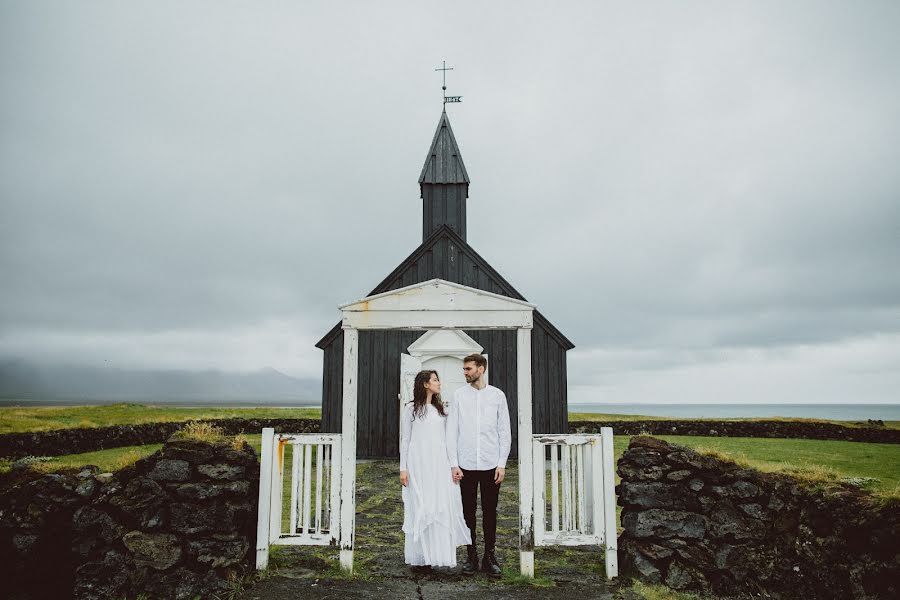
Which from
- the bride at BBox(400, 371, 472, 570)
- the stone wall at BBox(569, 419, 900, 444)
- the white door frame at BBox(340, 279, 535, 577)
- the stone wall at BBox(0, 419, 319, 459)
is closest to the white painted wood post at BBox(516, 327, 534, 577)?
the white door frame at BBox(340, 279, 535, 577)

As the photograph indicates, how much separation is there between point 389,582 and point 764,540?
351cm

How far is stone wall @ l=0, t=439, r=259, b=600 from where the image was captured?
546cm

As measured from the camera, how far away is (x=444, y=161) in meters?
17.3

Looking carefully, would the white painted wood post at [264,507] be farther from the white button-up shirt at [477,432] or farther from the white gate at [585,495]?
the white gate at [585,495]

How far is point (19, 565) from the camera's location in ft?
18.2

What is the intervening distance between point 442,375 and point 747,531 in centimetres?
935

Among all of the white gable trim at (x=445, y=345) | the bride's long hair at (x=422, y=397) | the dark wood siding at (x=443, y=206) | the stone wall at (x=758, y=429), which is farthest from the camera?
the stone wall at (x=758, y=429)

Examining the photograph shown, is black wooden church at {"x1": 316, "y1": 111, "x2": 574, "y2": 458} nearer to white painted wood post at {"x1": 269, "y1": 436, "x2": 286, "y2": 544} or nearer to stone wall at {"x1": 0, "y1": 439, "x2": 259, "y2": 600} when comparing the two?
white painted wood post at {"x1": 269, "y1": 436, "x2": 286, "y2": 544}

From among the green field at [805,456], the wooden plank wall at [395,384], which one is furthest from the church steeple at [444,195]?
the green field at [805,456]

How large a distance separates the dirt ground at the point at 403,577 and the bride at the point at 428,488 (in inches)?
11.8

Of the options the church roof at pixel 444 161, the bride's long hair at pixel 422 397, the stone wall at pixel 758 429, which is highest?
the church roof at pixel 444 161

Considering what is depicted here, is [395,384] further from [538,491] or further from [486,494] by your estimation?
[486,494]

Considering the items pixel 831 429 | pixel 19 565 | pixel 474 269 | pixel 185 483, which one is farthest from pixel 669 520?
pixel 831 429

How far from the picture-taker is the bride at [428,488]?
19.1 feet
